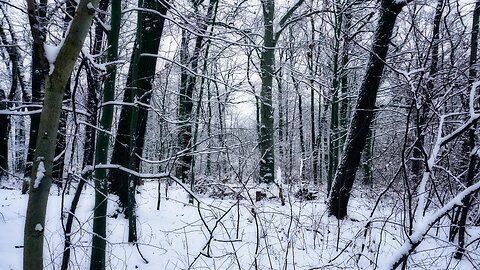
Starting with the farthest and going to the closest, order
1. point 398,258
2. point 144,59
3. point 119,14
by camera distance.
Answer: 1. point 144,59
2. point 119,14
3. point 398,258

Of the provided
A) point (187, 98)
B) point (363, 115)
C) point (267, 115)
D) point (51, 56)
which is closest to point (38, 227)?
point (51, 56)

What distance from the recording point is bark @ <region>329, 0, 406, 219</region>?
4980 mm

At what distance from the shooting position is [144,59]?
4789mm

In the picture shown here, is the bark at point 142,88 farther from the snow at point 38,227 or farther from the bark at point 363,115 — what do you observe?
the bark at point 363,115

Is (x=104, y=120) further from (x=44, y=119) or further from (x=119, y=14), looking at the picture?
(x=44, y=119)

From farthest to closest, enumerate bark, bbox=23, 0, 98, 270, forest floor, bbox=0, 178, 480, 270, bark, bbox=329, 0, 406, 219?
1. bark, bbox=329, 0, 406, 219
2. forest floor, bbox=0, 178, 480, 270
3. bark, bbox=23, 0, 98, 270

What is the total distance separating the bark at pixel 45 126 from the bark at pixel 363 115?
15.1 feet

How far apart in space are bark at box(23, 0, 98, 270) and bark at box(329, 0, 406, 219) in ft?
15.1

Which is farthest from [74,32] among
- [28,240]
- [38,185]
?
[28,240]

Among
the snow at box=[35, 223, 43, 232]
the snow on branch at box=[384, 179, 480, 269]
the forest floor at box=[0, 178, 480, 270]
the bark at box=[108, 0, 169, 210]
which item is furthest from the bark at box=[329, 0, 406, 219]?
the snow at box=[35, 223, 43, 232]

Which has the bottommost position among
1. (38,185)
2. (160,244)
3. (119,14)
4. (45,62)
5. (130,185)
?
(160,244)

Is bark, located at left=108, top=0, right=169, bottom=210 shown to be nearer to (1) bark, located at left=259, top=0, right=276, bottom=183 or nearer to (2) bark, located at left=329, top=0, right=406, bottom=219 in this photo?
(2) bark, located at left=329, top=0, right=406, bottom=219

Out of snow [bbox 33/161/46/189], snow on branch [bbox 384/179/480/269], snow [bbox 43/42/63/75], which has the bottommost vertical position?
snow on branch [bbox 384/179/480/269]

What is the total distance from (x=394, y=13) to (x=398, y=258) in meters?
4.40
